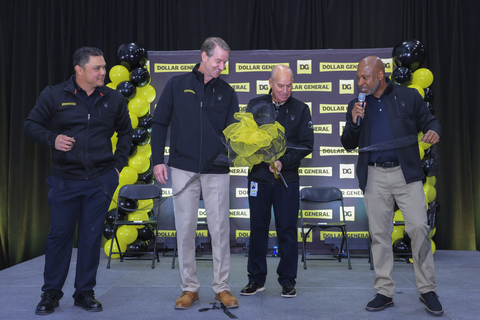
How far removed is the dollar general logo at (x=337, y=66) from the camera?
5020 mm

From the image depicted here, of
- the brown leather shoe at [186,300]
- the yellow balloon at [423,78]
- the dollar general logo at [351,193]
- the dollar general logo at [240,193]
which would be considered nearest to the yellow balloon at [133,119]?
the dollar general logo at [240,193]

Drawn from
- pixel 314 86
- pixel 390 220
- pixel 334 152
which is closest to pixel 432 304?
pixel 390 220

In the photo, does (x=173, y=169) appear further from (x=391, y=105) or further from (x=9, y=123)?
(x=9, y=123)

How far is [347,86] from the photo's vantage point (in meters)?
5.02

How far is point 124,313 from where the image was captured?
2.70 metres

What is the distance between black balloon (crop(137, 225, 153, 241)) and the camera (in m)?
4.75

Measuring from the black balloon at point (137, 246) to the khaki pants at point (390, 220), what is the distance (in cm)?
296

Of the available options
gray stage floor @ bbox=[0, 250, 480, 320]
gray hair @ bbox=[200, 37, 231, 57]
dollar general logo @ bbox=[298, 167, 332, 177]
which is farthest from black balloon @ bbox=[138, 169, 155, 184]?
gray hair @ bbox=[200, 37, 231, 57]

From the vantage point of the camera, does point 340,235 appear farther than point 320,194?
Yes

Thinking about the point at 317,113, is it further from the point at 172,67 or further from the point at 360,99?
the point at 360,99

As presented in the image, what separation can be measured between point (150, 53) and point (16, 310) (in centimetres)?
354

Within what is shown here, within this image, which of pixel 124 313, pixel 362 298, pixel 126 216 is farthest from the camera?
pixel 126 216

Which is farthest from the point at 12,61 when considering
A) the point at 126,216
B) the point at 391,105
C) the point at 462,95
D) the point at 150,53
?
the point at 462,95

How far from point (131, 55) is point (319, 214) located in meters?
3.19
